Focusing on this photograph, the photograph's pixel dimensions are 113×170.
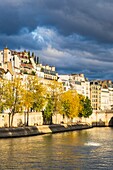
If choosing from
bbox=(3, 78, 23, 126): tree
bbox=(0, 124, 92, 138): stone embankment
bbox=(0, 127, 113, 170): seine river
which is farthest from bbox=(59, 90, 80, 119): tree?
bbox=(0, 127, 113, 170): seine river

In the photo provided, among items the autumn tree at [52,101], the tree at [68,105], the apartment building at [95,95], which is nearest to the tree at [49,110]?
the autumn tree at [52,101]

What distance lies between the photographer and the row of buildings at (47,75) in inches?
3647

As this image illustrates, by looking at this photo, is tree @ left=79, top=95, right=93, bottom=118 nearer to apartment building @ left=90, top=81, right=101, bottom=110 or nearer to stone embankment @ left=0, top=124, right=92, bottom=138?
stone embankment @ left=0, top=124, right=92, bottom=138

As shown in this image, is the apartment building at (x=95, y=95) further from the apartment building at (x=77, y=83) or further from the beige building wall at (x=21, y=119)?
the beige building wall at (x=21, y=119)

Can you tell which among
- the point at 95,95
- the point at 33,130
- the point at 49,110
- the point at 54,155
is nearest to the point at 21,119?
the point at 33,130

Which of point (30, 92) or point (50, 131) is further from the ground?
point (30, 92)

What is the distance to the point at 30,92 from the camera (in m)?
78.8

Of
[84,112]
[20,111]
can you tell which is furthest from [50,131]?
[84,112]

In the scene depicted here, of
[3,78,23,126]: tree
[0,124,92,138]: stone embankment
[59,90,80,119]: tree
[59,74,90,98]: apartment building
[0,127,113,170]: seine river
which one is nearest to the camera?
[0,127,113,170]: seine river

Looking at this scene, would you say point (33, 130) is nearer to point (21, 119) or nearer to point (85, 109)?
point (21, 119)

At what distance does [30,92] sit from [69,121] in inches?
913

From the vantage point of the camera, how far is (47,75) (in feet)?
384

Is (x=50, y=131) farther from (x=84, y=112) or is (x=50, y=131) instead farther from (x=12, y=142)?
(x=84, y=112)

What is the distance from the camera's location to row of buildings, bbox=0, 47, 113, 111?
92.6 m
